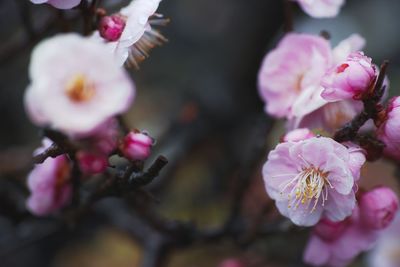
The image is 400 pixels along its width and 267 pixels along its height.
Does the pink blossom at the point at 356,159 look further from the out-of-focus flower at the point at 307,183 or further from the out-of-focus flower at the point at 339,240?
the out-of-focus flower at the point at 339,240

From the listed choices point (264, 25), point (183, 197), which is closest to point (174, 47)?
point (264, 25)

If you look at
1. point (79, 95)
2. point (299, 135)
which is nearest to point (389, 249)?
point (299, 135)

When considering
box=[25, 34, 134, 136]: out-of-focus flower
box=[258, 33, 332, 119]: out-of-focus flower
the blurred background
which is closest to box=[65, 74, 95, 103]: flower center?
box=[25, 34, 134, 136]: out-of-focus flower

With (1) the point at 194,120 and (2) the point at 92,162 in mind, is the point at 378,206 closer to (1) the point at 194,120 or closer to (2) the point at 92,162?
(2) the point at 92,162

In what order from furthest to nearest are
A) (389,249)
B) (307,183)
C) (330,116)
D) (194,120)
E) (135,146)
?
1. (194,120)
2. (389,249)
3. (330,116)
4. (307,183)
5. (135,146)

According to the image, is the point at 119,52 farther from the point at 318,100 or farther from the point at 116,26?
the point at 318,100

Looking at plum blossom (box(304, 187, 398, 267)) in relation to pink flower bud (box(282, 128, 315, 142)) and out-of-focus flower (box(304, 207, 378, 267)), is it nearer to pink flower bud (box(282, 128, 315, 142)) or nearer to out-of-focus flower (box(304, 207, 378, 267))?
out-of-focus flower (box(304, 207, 378, 267))
